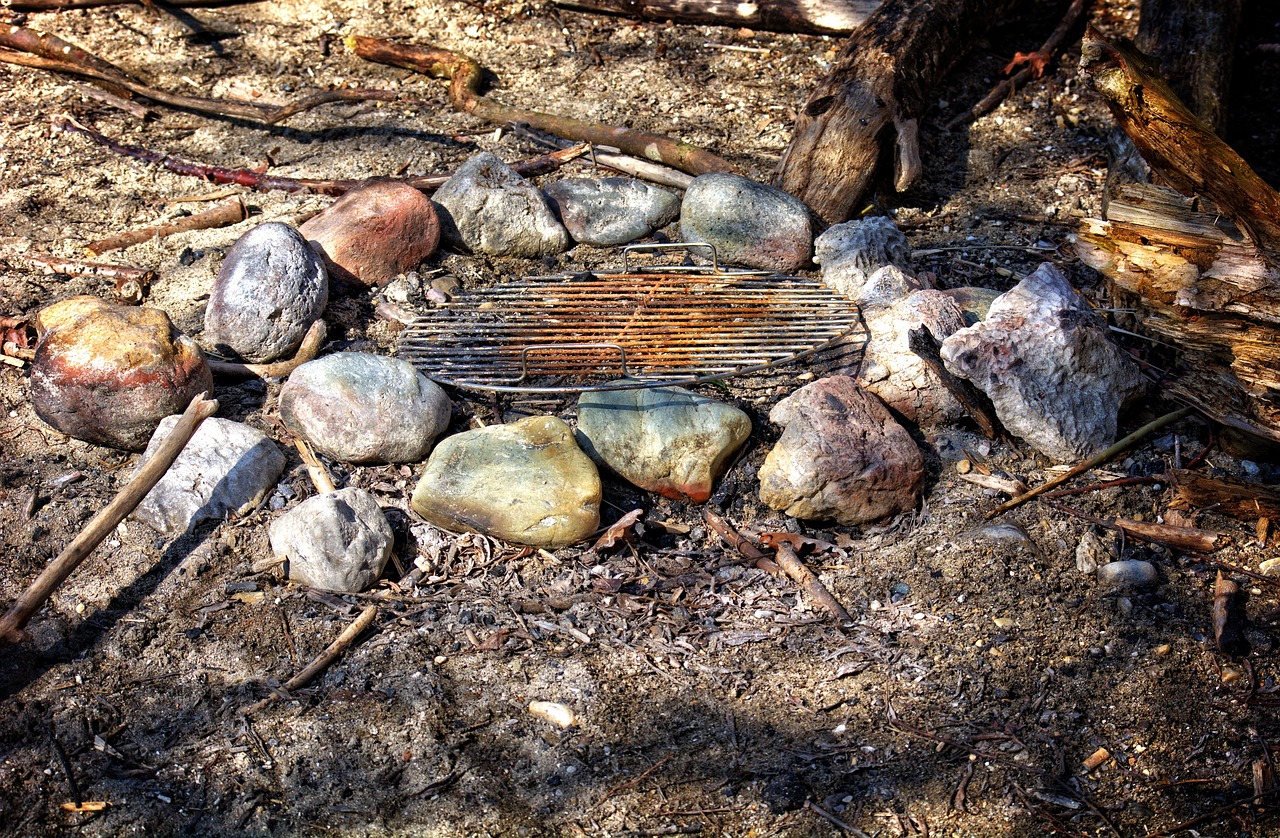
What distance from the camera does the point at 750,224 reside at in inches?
169

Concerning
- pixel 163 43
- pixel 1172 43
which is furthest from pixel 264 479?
pixel 1172 43

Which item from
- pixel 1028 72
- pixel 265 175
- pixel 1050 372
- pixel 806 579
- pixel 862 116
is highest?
pixel 1028 72

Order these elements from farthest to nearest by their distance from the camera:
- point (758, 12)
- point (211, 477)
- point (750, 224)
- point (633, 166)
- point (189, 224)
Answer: point (758, 12)
point (633, 166)
point (189, 224)
point (750, 224)
point (211, 477)

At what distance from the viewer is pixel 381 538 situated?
9.98 ft

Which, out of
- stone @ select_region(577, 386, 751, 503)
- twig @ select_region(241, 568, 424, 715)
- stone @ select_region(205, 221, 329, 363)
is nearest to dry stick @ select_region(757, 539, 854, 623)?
stone @ select_region(577, 386, 751, 503)

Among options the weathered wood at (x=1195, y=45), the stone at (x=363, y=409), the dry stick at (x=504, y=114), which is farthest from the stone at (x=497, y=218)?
the weathered wood at (x=1195, y=45)

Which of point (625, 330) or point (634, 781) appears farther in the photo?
point (625, 330)

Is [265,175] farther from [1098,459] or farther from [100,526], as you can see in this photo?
[1098,459]

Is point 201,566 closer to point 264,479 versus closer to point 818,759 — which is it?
point 264,479

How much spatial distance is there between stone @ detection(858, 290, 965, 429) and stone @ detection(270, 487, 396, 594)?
1775mm

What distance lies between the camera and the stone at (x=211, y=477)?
316 centimetres

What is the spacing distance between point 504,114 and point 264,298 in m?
2.18

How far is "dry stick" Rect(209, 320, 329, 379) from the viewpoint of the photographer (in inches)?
147

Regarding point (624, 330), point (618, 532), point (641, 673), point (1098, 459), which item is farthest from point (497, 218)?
point (1098, 459)
